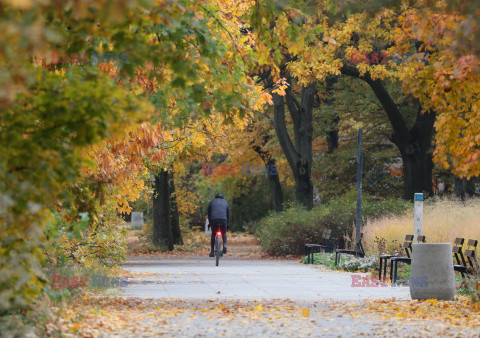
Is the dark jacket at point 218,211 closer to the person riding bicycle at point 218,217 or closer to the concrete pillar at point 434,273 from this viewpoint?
the person riding bicycle at point 218,217

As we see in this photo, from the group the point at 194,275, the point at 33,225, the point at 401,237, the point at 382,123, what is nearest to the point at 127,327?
the point at 33,225

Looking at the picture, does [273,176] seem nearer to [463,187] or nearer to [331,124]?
[331,124]

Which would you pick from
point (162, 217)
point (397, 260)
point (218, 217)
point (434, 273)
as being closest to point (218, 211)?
point (218, 217)

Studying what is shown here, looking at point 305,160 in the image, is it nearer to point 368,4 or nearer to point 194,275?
point 194,275

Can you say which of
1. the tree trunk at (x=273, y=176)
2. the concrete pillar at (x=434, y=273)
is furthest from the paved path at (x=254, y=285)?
the tree trunk at (x=273, y=176)

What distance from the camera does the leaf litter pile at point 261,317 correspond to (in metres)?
8.00

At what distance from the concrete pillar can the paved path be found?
33.8 inches

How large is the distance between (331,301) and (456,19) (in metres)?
4.95

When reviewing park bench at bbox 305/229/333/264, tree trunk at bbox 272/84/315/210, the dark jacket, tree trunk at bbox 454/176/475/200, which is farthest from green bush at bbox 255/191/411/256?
tree trunk at bbox 454/176/475/200

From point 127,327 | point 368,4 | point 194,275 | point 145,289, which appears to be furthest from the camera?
point 194,275

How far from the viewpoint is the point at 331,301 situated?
37.8 ft

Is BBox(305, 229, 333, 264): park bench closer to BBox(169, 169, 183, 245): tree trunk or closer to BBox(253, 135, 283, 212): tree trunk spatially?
BBox(169, 169, 183, 245): tree trunk

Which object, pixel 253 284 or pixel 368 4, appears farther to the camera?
pixel 253 284

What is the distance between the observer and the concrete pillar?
11133 millimetres
